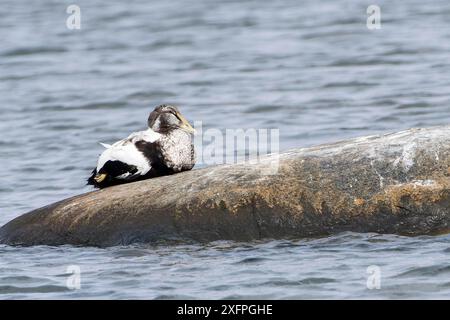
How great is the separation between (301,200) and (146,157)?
4.32 feet

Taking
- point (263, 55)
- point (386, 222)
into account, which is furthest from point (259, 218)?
point (263, 55)

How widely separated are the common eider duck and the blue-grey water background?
726 millimetres

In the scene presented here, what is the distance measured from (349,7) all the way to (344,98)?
795 cm

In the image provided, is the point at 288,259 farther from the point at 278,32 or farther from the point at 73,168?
the point at 278,32

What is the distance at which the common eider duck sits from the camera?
8562 mm

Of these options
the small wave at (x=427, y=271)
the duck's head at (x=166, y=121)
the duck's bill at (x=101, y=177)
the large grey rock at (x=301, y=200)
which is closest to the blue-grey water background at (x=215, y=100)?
the small wave at (x=427, y=271)

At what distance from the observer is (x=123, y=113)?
1542 centimetres

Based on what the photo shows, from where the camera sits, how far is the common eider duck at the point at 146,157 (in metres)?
A: 8.56

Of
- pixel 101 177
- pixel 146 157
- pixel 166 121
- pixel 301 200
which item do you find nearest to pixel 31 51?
pixel 166 121

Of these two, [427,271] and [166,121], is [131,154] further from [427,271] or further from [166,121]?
[427,271]

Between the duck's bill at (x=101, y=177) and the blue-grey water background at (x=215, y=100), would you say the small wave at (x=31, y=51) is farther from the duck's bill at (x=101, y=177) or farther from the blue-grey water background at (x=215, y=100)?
the duck's bill at (x=101, y=177)

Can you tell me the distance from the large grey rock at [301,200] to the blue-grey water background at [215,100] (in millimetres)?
113

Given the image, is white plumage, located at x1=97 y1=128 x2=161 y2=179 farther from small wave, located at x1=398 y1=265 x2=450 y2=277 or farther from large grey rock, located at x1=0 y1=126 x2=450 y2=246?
small wave, located at x1=398 y1=265 x2=450 y2=277
